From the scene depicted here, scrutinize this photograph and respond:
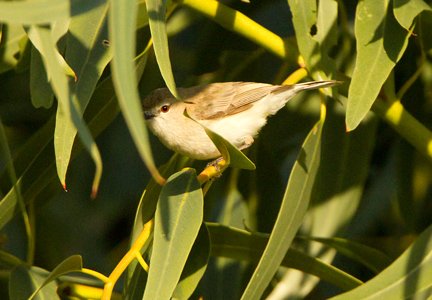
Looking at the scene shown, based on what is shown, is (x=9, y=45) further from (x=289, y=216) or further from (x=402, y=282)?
(x=402, y=282)

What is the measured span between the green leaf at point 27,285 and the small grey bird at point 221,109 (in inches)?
33.8

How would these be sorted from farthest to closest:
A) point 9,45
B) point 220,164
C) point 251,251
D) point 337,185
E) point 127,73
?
point 337,185, point 9,45, point 251,251, point 220,164, point 127,73

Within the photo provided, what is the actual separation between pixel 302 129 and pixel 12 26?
5.07 feet

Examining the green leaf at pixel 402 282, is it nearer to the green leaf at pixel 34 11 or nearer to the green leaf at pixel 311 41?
the green leaf at pixel 311 41

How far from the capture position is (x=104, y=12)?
1.98 m

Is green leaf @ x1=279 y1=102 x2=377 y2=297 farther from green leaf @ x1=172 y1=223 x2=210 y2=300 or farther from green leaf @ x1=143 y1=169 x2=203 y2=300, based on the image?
green leaf @ x1=143 y1=169 x2=203 y2=300

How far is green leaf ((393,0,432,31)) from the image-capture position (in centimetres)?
186

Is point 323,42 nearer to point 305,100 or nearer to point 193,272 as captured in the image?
point 305,100

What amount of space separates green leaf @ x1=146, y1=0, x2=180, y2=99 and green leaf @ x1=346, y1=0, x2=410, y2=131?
665 millimetres

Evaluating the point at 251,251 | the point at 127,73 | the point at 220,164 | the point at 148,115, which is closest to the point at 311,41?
the point at 220,164

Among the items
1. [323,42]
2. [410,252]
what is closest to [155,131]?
[323,42]

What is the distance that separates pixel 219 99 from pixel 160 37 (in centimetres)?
111

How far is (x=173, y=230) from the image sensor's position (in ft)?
5.58

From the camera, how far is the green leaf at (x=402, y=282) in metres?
1.84
